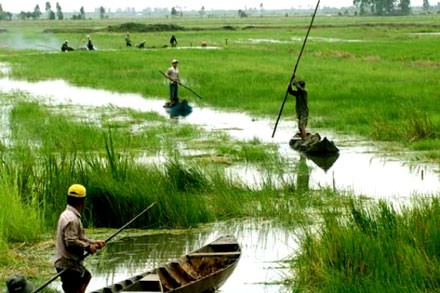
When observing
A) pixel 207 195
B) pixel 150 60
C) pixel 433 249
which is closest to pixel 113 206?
pixel 207 195

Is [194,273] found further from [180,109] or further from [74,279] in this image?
[180,109]

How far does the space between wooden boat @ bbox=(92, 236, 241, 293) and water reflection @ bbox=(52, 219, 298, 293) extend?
0.97ft

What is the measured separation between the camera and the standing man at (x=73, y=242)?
7.82m

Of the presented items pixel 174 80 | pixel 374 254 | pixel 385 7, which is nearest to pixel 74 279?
pixel 374 254

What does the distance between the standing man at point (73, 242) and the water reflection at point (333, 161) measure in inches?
242

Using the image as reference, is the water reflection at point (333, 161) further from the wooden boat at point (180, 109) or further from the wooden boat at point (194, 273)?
the wooden boat at point (194, 273)

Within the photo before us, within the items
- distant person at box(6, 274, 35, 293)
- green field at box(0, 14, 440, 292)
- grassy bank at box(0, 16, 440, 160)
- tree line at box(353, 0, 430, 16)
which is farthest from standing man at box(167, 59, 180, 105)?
tree line at box(353, 0, 430, 16)

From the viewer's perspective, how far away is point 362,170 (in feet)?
54.0

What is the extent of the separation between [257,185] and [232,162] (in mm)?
2926

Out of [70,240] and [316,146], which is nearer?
[70,240]

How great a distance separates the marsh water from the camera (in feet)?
34.1

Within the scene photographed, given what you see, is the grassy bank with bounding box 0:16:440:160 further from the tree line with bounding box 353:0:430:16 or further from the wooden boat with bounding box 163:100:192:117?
the tree line with bounding box 353:0:430:16

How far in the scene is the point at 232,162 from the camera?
676 inches

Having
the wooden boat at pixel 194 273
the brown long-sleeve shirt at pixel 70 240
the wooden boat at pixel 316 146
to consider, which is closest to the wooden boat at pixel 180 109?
the wooden boat at pixel 316 146
